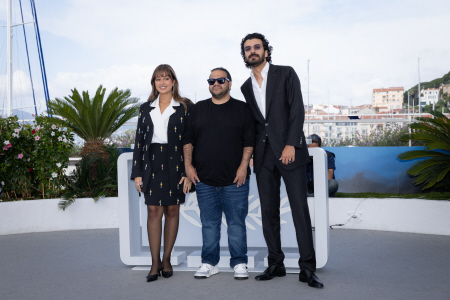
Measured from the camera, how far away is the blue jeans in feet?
13.3

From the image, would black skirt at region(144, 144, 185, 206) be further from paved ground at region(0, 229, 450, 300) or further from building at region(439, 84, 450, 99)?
building at region(439, 84, 450, 99)

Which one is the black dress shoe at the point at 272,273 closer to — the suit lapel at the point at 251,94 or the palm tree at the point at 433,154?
the suit lapel at the point at 251,94

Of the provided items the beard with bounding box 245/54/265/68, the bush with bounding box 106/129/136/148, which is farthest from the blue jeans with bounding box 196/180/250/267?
the bush with bounding box 106/129/136/148

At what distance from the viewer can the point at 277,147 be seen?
12.8 feet

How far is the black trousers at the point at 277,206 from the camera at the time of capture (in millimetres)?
3906

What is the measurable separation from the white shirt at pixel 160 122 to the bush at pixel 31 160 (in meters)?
3.96

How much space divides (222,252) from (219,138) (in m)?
1.32

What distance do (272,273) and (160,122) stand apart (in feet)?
5.53

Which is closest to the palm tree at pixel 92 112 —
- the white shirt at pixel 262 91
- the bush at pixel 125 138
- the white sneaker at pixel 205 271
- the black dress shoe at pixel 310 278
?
the bush at pixel 125 138

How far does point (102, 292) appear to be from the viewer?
375 centimetres

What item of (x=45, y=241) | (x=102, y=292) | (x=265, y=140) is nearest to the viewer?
(x=102, y=292)

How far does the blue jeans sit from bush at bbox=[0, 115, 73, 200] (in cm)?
422

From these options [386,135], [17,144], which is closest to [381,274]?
[17,144]

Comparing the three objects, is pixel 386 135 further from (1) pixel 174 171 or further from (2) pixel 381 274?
(1) pixel 174 171
